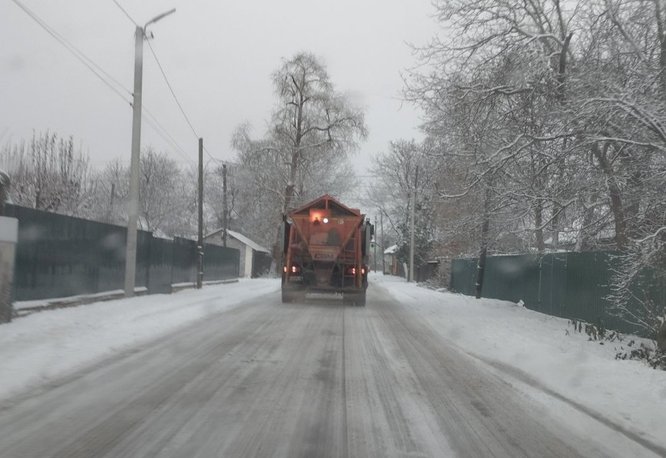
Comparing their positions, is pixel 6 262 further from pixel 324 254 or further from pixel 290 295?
pixel 324 254

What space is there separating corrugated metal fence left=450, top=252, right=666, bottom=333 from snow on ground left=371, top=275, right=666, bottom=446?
0.54 m

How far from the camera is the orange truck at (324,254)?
2042 centimetres

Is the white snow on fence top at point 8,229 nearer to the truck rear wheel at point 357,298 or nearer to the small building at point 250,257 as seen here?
the truck rear wheel at point 357,298

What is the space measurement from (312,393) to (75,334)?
224 inches

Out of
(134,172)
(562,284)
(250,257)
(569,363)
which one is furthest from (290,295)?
(250,257)

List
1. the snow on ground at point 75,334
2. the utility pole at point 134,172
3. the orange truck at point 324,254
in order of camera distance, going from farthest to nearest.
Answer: the orange truck at point 324,254, the utility pole at point 134,172, the snow on ground at point 75,334

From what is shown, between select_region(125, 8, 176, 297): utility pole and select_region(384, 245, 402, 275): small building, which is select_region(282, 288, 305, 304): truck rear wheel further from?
select_region(384, 245, 402, 275): small building

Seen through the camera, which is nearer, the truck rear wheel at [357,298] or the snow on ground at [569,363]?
the snow on ground at [569,363]

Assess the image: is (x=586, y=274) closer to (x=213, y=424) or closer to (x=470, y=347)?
(x=470, y=347)

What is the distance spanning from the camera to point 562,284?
16.6 m

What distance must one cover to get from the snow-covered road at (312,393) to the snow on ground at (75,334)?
37 mm

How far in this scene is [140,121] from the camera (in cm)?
1898

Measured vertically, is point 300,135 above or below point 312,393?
above

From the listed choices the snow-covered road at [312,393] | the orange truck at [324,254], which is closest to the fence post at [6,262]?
the snow-covered road at [312,393]
